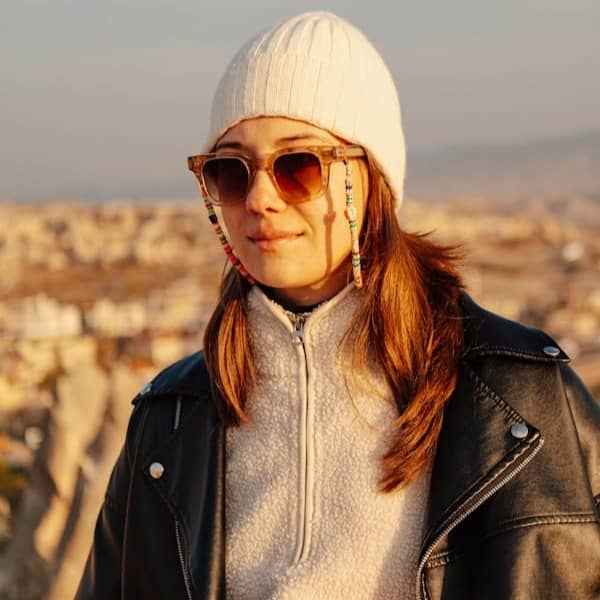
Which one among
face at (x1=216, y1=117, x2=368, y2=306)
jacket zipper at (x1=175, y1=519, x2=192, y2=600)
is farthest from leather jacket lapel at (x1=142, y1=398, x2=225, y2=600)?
face at (x1=216, y1=117, x2=368, y2=306)

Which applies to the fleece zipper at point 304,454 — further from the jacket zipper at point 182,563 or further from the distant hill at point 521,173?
the distant hill at point 521,173

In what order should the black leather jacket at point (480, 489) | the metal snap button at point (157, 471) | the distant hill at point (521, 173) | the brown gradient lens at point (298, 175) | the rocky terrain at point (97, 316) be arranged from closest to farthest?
the black leather jacket at point (480, 489) < the brown gradient lens at point (298, 175) < the metal snap button at point (157, 471) < the rocky terrain at point (97, 316) < the distant hill at point (521, 173)

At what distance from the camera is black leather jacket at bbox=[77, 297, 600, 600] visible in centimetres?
144

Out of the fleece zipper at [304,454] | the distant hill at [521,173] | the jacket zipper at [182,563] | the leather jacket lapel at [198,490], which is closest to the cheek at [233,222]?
the fleece zipper at [304,454]

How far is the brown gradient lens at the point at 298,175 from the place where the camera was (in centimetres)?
155

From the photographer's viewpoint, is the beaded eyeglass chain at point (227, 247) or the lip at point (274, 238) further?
the beaded eyeglass chain at point (227, 247)

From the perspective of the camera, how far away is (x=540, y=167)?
128750mm

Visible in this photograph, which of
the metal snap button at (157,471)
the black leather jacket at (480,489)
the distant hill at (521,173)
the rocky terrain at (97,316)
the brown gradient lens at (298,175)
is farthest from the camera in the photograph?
the distant hill at (521,173)

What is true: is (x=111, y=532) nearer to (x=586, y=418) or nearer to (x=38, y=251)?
(x=586, y=418)

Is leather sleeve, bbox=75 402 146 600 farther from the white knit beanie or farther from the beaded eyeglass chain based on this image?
the white knit beanie

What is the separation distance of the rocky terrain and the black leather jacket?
193 millimetres

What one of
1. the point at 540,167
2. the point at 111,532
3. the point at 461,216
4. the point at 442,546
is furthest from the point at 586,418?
the point at 540,167

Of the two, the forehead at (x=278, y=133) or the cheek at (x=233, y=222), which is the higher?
the forehead at (x=278, y=133)

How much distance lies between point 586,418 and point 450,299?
0.72 feet
